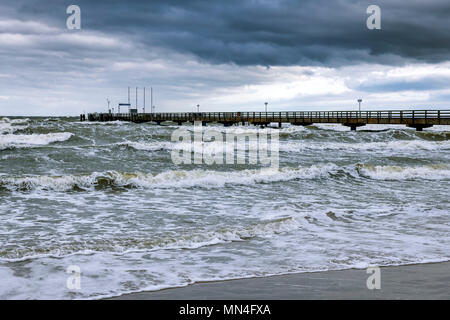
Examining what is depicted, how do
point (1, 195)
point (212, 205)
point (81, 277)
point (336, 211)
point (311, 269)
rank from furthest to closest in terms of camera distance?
point (1, 195), point (212, 205), point (336, 211), point (311, 269), point (81, 277)

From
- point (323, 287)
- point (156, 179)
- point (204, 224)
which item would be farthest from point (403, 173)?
point (323, 287)

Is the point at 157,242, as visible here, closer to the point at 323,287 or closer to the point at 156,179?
the point at 323,287

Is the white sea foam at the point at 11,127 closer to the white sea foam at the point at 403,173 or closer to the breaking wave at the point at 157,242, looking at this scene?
the white sea foam at the point at 403,173

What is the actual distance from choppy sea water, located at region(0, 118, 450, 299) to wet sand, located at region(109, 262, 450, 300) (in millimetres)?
237

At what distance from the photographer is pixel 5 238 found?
697cm

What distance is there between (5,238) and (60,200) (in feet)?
13.6

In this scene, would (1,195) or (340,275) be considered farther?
(1,195)

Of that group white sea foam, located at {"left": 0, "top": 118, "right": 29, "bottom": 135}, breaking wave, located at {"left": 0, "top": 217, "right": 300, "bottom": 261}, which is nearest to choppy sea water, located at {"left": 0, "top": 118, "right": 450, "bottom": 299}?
breaking wave, located at {"left": 0, "top": 217, "right": 300, "bottom": 261}

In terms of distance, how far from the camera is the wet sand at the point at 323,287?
446 centimetres

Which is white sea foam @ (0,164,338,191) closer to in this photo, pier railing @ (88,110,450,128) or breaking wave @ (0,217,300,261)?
breaking wave @ (0,217,300,261)
